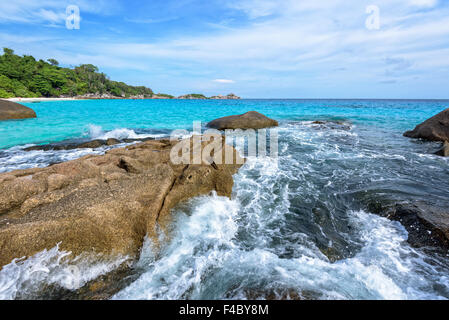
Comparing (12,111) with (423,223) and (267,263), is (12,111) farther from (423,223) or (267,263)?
(423,223)

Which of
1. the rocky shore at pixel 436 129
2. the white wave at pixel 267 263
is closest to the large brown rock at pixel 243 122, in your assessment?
the rocky shore at pixel 436 129

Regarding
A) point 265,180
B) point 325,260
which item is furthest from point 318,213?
point 265,180

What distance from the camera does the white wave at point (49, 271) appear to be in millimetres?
2598

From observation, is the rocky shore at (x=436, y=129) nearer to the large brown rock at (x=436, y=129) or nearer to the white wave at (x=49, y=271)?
the large brown rock at (x=436, y=129)

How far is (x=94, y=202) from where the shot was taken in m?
3.54

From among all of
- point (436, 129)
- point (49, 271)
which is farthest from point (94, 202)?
point (436, 129)

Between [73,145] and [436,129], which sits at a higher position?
[436,129]

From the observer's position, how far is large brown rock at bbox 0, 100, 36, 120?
1833cm

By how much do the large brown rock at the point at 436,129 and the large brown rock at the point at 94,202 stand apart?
45.3ft

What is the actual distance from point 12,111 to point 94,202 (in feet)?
77.5

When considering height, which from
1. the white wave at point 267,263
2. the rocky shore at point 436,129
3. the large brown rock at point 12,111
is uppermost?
the large brown rock at point 12,111
